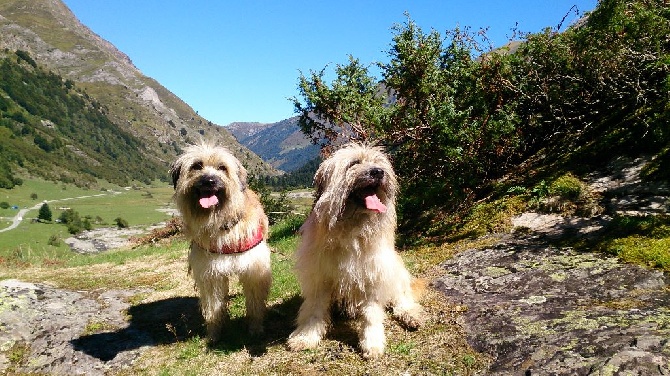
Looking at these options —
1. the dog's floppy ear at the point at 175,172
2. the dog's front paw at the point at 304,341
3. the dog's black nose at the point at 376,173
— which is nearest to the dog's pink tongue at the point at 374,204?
the dog's black nose at the point at 376,173

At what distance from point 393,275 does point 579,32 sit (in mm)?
7465

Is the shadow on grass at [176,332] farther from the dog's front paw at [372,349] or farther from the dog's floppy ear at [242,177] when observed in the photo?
the dog's floppy ear at [242,177]

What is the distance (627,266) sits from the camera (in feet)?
16.4

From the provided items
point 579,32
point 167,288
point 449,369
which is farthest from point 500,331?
point 579,32

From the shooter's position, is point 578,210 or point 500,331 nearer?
point 500,331

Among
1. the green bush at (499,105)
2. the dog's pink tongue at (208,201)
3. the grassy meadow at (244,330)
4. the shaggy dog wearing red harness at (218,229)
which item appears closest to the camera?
the grassy meadow at (244,330)

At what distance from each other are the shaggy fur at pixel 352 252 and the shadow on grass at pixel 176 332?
0.75m

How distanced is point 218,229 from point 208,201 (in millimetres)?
422

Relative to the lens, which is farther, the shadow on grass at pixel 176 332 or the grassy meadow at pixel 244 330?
the shadow on grass at pixel 176 332

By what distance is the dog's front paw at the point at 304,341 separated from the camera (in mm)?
5059

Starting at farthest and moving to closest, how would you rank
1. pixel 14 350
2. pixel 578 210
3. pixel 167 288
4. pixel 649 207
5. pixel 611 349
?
pixel 167 288, pixel 578 210, pixel 649 207, pixel 14 350, pixel 611 349

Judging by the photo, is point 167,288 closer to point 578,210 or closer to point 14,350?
point 14,350

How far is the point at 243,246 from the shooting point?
18.5 ft

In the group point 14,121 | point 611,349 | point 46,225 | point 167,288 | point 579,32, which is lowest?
point 46,225
